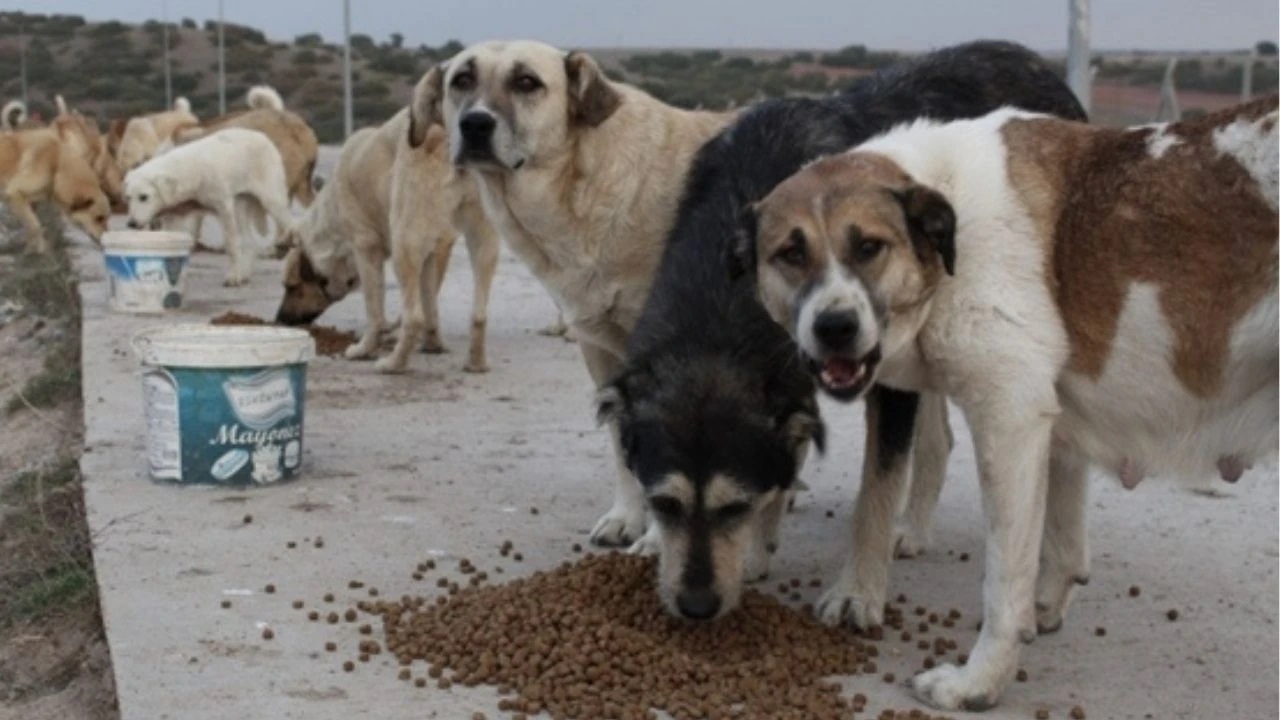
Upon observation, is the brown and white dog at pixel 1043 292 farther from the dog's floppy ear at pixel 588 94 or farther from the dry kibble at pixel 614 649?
the dog's floppy ear at pixel 588 94

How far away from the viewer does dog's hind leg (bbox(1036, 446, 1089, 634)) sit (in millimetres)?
5168

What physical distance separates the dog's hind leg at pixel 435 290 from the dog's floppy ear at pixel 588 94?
3774mm

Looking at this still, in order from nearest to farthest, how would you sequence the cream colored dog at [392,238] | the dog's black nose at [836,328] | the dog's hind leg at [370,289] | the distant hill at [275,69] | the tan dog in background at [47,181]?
the dog's black nose at [836,328] → the cream colored dog at [392,238] → the dog's hind leg at [370,289] → the tan dog in background at [47,181] → the distant hill at [275,69]

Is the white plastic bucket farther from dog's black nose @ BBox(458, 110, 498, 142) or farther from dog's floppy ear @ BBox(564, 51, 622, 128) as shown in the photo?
dog's floppy ear @ BBox(564, 51, 622, 128)

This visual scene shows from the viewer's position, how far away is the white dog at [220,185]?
47.3ft

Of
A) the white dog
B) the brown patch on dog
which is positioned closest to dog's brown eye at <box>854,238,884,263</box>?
the brown patch on dog

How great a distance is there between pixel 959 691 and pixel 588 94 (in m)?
2.65

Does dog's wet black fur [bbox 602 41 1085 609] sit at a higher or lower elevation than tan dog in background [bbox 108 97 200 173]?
higher

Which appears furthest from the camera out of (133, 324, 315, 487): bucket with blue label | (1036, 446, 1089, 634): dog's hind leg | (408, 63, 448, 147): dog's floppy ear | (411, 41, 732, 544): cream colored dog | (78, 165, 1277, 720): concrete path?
(408, 63, 448, 147): dog's floppy ear

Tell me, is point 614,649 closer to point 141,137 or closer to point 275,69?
point 141,137

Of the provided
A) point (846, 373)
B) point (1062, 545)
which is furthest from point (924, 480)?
point (846, 373)

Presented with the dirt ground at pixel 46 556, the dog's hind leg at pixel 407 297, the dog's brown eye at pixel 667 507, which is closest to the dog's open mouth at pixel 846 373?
the dog's brown eye at pixel 667 507

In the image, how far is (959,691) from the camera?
174 inches

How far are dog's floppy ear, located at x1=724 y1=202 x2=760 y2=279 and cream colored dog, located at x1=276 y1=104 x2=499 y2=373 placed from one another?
16.0 ft
